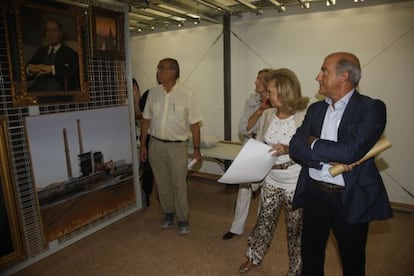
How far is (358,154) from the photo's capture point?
1279 mm

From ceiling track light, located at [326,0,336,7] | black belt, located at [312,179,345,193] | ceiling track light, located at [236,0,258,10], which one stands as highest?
ceiling track light, located at [236,0,258,10]

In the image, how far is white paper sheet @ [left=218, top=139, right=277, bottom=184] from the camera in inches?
65.9

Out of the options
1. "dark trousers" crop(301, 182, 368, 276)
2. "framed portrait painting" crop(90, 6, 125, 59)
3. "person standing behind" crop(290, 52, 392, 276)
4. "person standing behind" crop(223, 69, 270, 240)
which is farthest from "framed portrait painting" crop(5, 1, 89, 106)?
"dark trousers" crop(301, 182, 368, 276)

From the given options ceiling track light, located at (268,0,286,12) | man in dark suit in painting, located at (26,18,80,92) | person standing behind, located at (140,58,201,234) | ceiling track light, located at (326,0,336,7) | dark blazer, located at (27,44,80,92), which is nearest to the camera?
man in dark suit in painting, located at (26,18,80,92)

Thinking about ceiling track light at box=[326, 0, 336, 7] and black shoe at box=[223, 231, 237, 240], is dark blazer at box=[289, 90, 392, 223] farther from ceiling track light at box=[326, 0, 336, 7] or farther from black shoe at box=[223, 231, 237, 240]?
ceiling track light at box=[326, 0, 336, 7]

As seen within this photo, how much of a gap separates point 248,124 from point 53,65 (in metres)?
1.54

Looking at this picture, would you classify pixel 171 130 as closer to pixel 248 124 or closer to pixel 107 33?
pixel 248 124

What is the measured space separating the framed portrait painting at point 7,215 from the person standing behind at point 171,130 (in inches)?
43.2

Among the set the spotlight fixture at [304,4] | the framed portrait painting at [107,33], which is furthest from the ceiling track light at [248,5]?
the framed portrait painting at [107,33]

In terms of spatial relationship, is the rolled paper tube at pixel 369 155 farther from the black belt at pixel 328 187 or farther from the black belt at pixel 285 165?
the black belt at pixel 285 165

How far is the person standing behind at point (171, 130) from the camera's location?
8.34ft

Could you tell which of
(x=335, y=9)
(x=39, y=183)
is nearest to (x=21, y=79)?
(x=39, y=183)

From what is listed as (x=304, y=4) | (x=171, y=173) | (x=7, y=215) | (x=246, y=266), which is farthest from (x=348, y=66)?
(x=7, y=215)

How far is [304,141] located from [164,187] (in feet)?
5.29
